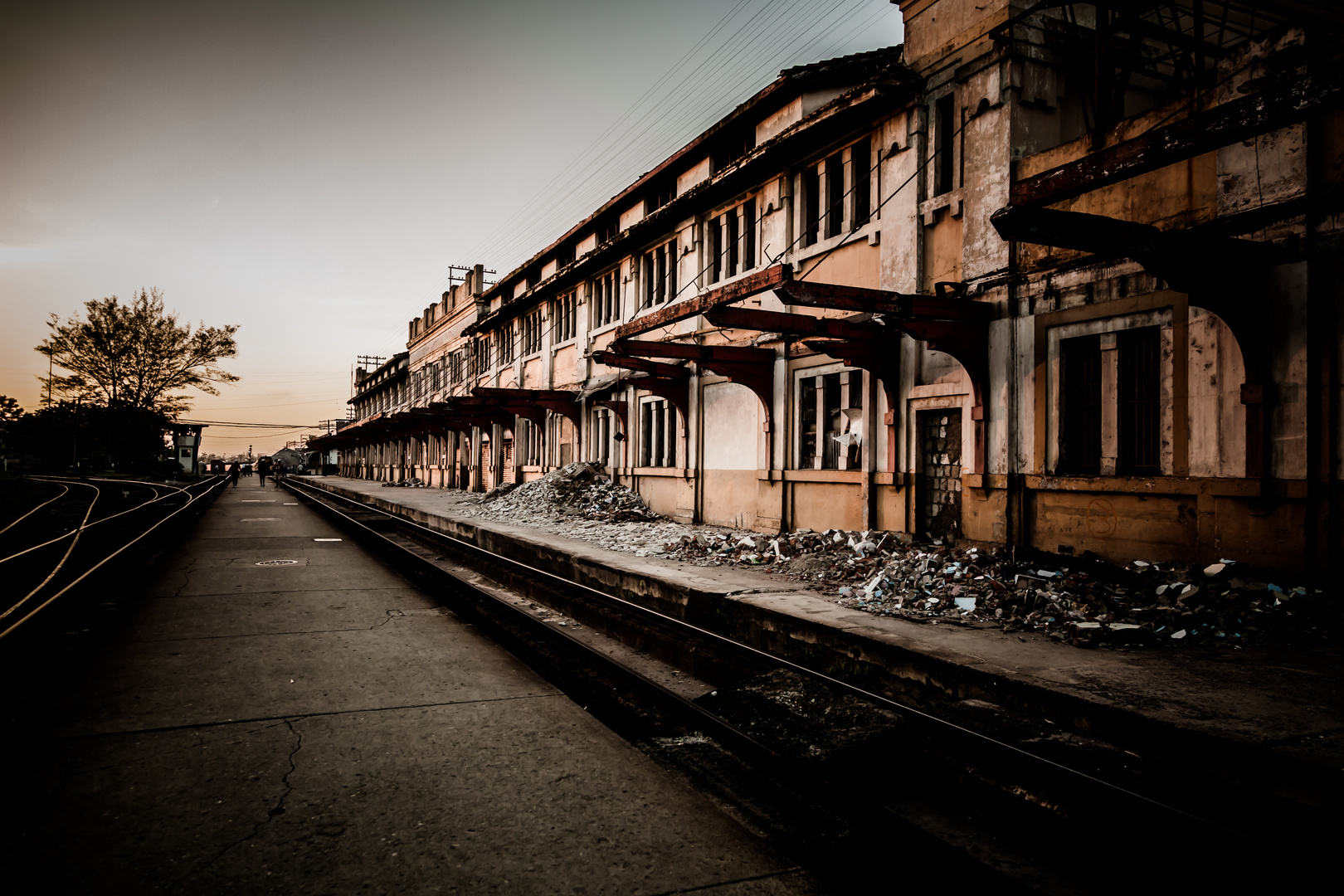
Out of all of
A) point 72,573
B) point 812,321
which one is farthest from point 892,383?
point 72,573

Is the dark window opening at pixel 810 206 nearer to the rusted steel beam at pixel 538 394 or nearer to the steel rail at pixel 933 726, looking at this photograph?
the steel rail at pixel 933 726

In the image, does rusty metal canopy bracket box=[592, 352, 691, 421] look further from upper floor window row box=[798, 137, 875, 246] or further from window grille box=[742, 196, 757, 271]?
upper floor window row box=[798, 137, 875, 246]

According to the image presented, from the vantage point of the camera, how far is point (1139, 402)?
8641mm

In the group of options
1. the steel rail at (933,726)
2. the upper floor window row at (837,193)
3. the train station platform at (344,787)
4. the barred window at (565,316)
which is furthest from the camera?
the barred window at (565,316)

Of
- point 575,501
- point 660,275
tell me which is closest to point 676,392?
point 660,275

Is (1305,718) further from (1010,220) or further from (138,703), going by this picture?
(138,703)

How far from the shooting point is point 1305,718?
4711mm

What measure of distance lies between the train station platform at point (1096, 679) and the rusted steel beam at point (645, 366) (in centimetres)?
683

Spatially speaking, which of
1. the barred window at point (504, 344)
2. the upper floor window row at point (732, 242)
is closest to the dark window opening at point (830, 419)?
the upper floor window row at point (732, 242)

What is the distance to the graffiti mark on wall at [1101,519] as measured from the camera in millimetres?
8727

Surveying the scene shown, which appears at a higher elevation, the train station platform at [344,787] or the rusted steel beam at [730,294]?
the rusted steel beam at [730,294]

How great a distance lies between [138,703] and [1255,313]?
404 inches

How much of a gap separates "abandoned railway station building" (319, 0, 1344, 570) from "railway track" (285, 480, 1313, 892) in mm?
4516

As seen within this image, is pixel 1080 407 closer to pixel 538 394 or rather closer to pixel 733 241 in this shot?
pixel 733 241
